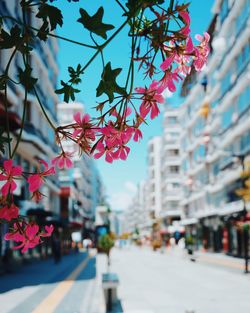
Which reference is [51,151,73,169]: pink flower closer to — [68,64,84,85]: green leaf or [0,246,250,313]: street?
[68,64,84,85]: green leaf

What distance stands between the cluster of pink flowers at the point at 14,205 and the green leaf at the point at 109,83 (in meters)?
0.46

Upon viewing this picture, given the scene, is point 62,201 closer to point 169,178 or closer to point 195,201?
point 195,201

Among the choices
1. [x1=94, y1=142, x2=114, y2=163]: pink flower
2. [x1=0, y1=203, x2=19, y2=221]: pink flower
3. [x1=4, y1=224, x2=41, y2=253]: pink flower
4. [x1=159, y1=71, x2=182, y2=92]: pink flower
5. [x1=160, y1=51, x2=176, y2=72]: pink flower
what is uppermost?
[x1=160, y1=51, x2=176, y2=72]: pink flower

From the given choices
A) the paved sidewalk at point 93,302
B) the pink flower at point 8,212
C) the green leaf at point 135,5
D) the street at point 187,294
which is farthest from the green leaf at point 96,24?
the paved sidewalk at point 93,302

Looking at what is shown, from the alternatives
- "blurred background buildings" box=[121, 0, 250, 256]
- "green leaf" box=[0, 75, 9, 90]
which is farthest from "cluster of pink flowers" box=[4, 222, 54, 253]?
"blurred background buildings" box=[121, 0, 250, 256]

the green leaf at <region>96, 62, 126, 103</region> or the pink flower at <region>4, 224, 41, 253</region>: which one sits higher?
the green leaf at <region>96, 62, 126, 103</region>

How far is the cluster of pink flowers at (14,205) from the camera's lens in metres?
2.10

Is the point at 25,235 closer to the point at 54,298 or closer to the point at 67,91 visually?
the point at 67,91

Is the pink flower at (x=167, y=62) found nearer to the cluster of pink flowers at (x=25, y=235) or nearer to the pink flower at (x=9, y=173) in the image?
the pink flower at (x=9, y=173)

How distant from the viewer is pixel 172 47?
2.04m

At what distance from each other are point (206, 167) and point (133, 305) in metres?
45.5

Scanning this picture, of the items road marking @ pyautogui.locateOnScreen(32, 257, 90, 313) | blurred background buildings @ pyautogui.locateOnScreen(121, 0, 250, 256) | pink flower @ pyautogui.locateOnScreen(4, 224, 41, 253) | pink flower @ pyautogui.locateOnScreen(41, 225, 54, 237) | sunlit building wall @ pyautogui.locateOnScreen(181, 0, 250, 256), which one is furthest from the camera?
sunlit building wall @ pyautogui.locateOnScreen(181, 0, 250, 256)

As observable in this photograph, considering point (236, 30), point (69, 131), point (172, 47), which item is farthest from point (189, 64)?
point (236, 30)

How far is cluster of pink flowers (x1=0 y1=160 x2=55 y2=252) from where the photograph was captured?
2104 millimetres
